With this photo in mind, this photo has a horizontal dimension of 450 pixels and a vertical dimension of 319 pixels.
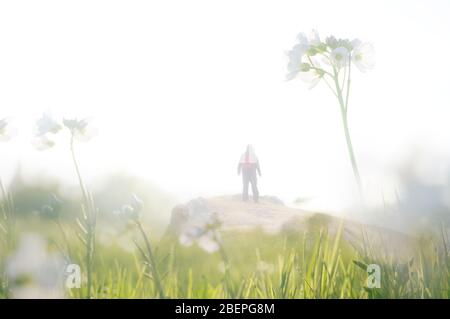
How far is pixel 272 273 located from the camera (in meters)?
1.56

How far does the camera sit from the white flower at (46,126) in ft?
5.32

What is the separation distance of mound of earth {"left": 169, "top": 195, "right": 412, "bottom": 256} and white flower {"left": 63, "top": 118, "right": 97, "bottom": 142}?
36 centimetres

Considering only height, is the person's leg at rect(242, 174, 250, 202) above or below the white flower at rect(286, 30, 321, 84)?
below

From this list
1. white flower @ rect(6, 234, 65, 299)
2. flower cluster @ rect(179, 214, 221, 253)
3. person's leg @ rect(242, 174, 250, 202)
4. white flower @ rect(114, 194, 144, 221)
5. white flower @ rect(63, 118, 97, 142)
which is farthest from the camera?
person's leg @ rect(242, 174, 250, 202)

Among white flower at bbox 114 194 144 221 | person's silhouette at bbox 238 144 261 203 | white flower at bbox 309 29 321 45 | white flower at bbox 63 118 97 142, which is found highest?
white flower at bbox 309 29 321 45

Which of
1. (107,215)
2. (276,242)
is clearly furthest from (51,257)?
(276,242)

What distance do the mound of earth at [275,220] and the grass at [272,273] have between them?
0.15 ft

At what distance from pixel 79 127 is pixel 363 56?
867mm

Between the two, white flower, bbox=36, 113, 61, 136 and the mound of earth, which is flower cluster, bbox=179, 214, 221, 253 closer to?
the mound of earth

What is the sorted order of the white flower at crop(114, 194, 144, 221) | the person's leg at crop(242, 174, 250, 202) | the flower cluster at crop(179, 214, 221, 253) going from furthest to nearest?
the person's leg at crop(242, 174, 250, 202) → the flower cluster at crop(179, 214, 221, 253) → the white flower at crop(114, 194, 144, 221)

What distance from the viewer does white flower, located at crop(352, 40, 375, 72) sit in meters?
1.67

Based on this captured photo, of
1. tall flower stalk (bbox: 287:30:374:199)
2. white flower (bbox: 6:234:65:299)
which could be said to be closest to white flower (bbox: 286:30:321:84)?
tall flower stalk (bbox: 287:30:374:199)

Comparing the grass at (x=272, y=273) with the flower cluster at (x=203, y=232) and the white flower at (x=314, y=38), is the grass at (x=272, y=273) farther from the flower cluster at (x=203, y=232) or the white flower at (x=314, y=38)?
the white flower at (x=314, y=38)
